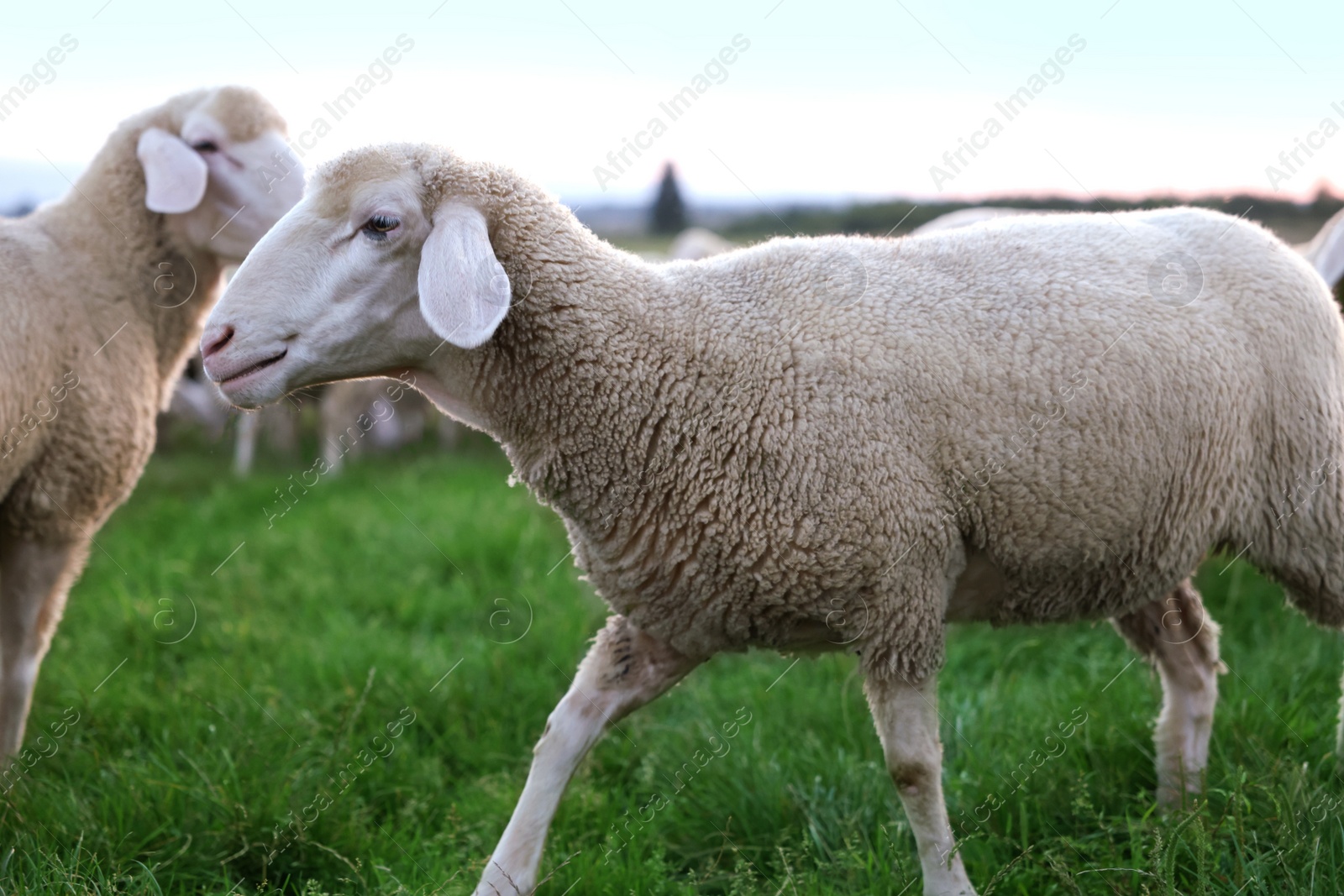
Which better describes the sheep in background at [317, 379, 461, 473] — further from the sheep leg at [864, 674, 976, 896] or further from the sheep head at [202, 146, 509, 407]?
the sheep leg at [864, 674, 976, 896]

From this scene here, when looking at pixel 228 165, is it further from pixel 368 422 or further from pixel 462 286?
pixel 368 422

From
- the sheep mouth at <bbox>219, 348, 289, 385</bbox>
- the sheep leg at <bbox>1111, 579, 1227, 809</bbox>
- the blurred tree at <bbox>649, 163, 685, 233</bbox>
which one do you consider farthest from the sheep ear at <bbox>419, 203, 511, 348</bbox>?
the blurred tree at <bbox>649, 163, 685, 233</bbox>

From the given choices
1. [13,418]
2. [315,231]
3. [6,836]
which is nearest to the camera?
[315,231]

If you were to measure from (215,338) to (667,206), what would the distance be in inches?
514

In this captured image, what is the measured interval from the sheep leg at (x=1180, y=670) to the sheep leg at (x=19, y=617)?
9.97 ft

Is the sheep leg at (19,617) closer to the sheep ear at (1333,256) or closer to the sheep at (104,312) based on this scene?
the sheep at (104,312)

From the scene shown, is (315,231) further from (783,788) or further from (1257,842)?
(1257,842)

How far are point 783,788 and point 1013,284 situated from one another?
55.2 inches

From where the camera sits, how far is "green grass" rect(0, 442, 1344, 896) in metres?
2.48

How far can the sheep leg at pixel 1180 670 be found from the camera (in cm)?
292

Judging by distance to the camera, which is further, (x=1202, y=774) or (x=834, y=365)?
(x=1202, y=774)

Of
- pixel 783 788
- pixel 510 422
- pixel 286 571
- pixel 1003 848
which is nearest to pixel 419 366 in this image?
pixel 510 422

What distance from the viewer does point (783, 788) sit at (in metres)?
2.90

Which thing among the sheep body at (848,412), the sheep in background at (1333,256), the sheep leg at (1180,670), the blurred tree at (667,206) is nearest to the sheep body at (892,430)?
the sheep body at (848,412)
